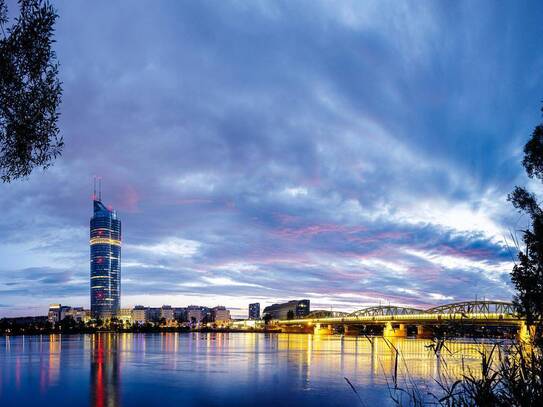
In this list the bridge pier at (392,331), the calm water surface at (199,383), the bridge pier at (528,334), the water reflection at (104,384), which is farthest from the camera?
the bridge pier at (392,331)

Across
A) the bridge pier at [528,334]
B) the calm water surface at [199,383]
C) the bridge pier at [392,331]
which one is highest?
the bridge pier at [528,334]

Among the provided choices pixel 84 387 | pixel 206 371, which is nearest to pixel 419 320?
pixel 206 371

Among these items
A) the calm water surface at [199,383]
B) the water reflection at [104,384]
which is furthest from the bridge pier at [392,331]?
the water reflection at [104,384]

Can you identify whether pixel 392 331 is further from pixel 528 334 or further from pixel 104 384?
pixel 528 334

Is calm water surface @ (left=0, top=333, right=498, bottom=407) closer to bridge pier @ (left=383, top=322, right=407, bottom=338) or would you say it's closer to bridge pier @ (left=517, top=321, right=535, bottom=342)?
bridge pier @ (left=517, top=321, right=535, bottom=342)

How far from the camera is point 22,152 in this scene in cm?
1487

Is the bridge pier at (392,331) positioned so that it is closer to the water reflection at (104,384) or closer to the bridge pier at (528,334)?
the water reflection at (104,384)

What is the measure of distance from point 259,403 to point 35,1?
3214 cm

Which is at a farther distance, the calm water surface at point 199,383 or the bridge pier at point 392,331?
the bridge pier at point 392,331

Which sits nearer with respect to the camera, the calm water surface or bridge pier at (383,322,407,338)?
the calm water surface

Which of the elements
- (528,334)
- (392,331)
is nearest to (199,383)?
(528,334)

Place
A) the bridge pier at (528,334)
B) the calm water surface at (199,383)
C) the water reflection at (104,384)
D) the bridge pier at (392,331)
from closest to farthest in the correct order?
1. the bridge pier at (528,334)
2. the water reflection at (104,384)
3. the calm water surface at (199,383)
4. the bridge pier at (392,331)

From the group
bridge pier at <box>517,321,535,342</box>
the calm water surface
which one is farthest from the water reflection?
bridge pier at <box>517,321,535,342</box>

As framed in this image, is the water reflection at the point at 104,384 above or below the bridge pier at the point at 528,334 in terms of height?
below
